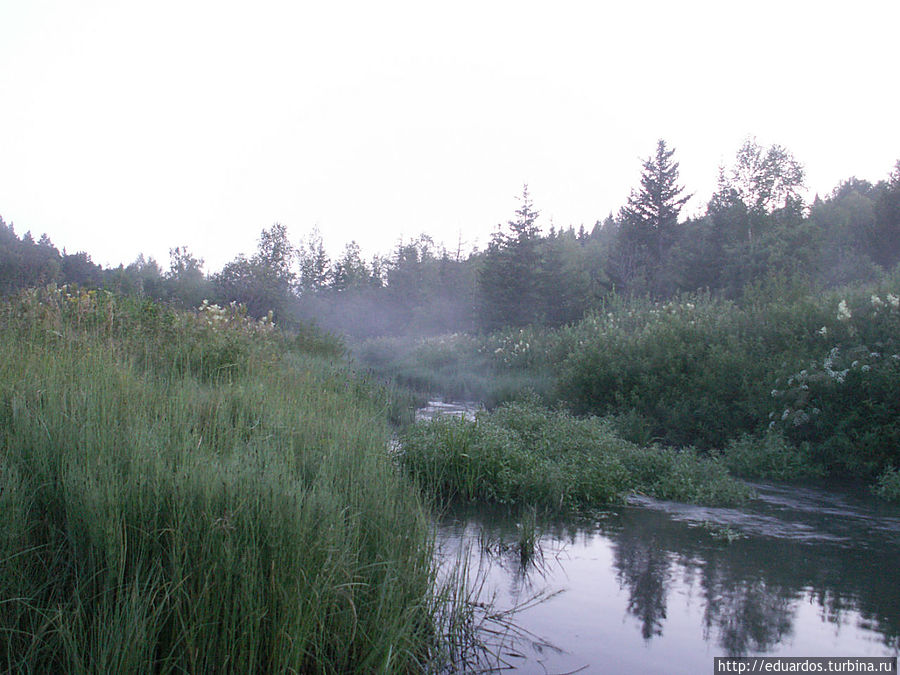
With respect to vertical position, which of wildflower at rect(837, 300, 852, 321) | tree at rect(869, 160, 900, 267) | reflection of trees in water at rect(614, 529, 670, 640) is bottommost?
reflection of trees in water at rect(614, 529, 670, 640)

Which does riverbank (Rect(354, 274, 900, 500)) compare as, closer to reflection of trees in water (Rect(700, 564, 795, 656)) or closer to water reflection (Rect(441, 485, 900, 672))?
water reflection (Rect(441, 485, 900, 672))

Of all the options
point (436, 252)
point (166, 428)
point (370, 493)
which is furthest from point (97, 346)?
point (436, 252)

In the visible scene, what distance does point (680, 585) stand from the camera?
5.32 metres

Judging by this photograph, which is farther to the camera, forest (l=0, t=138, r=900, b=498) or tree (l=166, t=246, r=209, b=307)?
tree (l=166, t=246, r=209, b=307)

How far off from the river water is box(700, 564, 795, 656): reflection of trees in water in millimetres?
12

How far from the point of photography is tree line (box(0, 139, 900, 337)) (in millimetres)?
34156

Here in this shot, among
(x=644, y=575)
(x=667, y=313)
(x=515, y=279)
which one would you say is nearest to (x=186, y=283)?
(x=515, y=279)

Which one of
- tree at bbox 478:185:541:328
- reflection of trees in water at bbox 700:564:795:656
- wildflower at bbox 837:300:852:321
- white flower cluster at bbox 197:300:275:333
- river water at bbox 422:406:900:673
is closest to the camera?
river water at bbox 422:406:900:673

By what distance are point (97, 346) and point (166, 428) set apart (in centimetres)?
273

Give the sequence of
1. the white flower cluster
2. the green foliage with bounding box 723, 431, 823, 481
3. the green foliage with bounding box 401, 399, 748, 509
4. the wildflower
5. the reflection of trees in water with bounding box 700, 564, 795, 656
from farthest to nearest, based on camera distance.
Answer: the wildflower → the white flower cluster → the green foliage with bounding box 723, 431, 823, 481 → the green foliage with bounding box 401, 399, 748, 509 → the reflection of trees in water with bounding box 700, 564, 795, 656

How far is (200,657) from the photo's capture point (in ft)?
9.37

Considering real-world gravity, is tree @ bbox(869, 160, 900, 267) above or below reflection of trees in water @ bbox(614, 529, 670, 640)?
above

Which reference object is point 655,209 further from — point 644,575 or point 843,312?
point 644,575

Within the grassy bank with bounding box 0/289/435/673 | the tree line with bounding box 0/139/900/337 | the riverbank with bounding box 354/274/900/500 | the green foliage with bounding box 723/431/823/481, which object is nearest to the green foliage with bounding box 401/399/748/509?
the green foliage with bounding box 723/431/823/481
